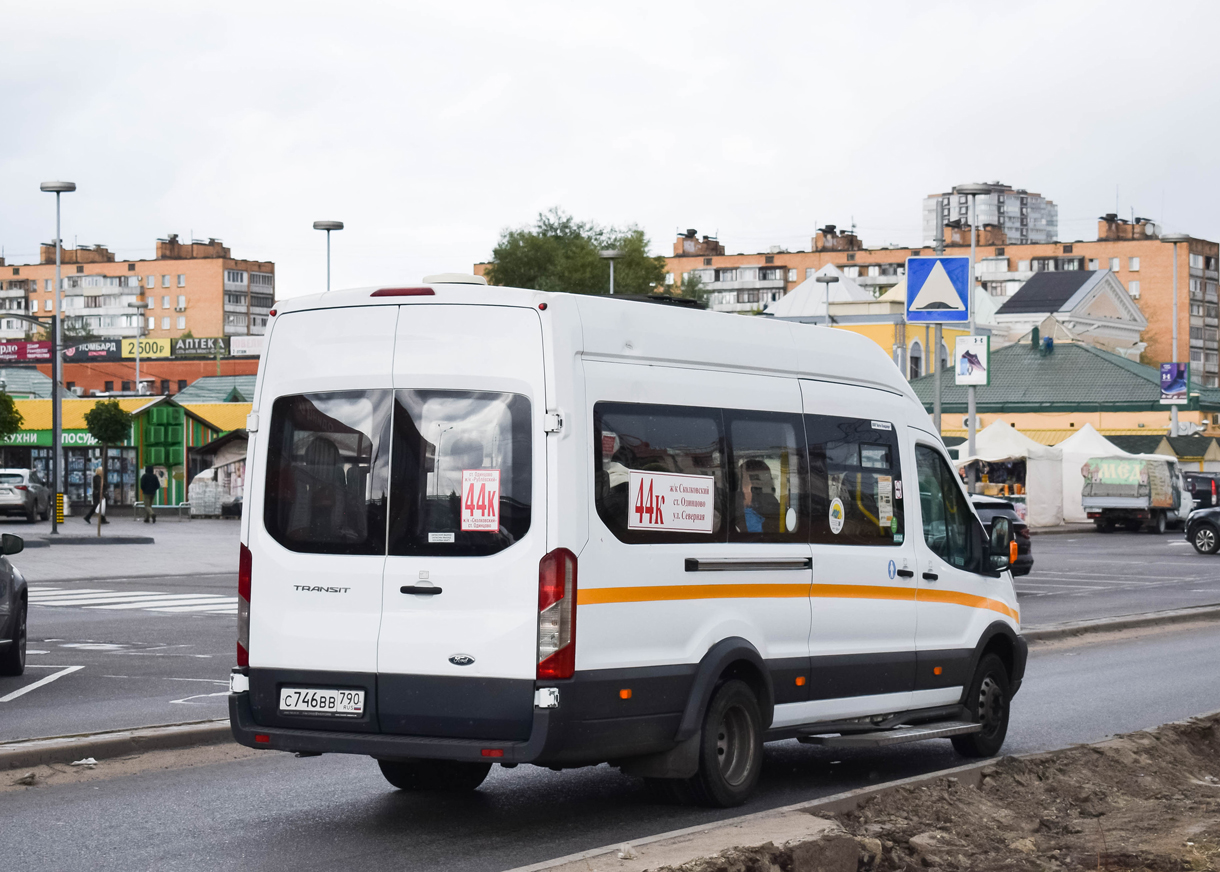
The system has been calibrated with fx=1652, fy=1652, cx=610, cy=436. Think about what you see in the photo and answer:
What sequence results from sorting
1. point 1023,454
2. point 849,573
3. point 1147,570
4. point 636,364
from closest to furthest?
point 636,364 → point 849,573 → point 1147,570 → point 1023,454

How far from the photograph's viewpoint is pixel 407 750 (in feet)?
23.4

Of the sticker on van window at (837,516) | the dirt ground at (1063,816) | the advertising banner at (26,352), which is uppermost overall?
the advertising banner at (26,352)

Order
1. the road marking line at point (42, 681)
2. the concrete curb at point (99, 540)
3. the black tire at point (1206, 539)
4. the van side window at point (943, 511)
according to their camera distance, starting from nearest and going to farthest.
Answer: the van side window at point (943, 511) < the road marking line at point (42, 681) < the concrete curb at point (99, 540) < the black tire at point (1206, 539)

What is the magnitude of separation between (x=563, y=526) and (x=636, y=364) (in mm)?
1014

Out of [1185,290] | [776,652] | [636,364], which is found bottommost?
[776,652]

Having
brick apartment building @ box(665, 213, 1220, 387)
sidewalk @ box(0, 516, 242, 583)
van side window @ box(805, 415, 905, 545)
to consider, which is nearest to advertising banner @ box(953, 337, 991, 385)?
sidewalk @ box(0, 516, 242, 583)

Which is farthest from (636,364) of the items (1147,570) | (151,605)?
(1147,570)

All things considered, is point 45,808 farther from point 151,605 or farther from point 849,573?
point 151,605

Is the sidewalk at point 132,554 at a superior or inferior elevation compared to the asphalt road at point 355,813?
superior

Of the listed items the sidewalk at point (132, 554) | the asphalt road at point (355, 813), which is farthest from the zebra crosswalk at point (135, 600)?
the asphalt road at point (355, 813)

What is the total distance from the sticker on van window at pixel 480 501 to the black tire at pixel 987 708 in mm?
3904

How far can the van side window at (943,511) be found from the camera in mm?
9727

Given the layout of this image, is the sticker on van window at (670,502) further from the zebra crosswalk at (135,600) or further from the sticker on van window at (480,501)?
the zebra crosswalk at (135,600)

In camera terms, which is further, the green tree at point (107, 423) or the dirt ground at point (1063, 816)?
the green tree at point (107, 423)
